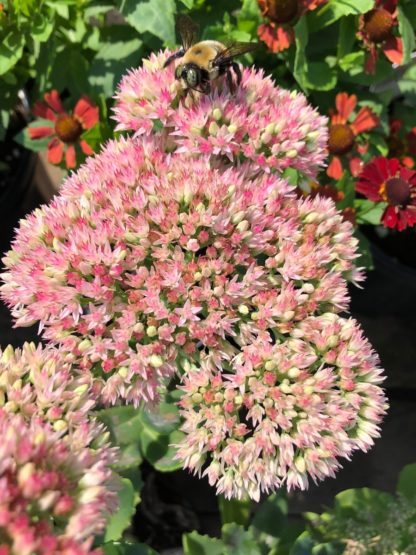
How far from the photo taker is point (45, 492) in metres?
0.81

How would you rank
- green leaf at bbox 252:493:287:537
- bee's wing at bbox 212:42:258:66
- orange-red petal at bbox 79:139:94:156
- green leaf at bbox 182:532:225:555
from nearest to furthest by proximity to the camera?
bee's wing at bbox 212:42:258:66, green leaf at bbox 182:532:225:555, green leaf at bbox 252:493:287:537, orange-red petal at bbox 79:139:94:156

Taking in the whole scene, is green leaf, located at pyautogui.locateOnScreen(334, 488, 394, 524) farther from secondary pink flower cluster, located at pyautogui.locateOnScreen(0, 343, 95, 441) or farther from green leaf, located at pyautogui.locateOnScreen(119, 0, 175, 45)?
green leaf, located at pyautogui.locateOnScreen(119, 0, 175, 45)

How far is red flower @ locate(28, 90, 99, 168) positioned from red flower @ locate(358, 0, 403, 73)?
67cm

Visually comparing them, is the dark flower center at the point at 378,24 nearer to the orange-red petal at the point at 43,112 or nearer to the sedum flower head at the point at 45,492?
the orange-red petal at the point at 43,112

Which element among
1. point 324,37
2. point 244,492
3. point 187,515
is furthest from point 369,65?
point 187,515

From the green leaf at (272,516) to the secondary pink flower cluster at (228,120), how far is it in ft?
2.27

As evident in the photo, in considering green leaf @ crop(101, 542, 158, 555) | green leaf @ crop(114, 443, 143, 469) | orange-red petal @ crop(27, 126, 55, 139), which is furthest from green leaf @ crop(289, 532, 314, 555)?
orange-red petal @ crop(27, 126, 55, 139)

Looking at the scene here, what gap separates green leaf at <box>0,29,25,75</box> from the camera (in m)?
1.51

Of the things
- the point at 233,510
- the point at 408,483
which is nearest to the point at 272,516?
the point at 233,510

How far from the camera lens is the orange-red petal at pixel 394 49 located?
4.97 feet

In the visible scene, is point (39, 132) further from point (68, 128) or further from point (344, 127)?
point (344, 127)

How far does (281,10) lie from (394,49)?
295 millimetres

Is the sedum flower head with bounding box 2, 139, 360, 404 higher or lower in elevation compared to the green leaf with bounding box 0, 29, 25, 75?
lower

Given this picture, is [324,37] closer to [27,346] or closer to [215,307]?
[215,307]
